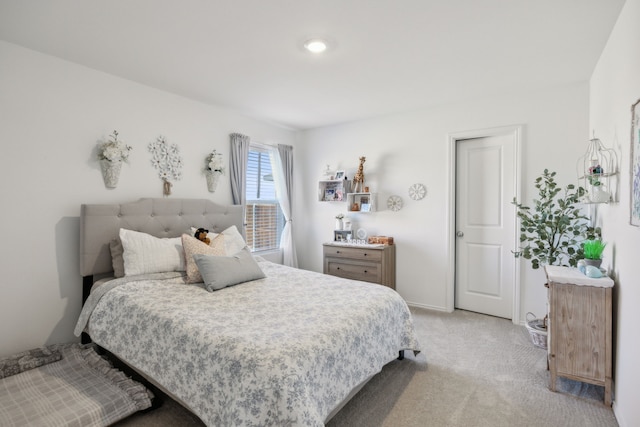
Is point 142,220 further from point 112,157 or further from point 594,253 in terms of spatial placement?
point 594,253

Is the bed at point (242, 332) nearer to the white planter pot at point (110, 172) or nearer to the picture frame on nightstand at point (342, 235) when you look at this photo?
the white planter pot at point (110, 172)

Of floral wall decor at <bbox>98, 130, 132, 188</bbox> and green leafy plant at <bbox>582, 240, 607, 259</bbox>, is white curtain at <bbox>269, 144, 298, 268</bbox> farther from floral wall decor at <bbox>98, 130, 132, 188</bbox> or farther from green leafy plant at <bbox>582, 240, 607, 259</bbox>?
green leafy plant at <bbox>582, 240, 607, 259</bbox>

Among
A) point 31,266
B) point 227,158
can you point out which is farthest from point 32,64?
point 227,158

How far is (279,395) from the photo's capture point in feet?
4.48

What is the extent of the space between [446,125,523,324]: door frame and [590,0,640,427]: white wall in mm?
1008

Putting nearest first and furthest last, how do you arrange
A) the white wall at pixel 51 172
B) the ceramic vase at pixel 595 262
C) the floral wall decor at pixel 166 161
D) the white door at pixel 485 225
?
the ceramic vase at pixel 595 262
the white wall at pixel 51 172
the floral wall decor at pixel 166 161
the white door at pixel 485 225

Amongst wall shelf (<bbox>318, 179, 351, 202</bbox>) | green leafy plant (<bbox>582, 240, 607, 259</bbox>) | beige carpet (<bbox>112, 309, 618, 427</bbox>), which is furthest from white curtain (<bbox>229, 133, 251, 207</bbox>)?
green leafy plant (<bbox>582, 240, 607, 259</bbox>)

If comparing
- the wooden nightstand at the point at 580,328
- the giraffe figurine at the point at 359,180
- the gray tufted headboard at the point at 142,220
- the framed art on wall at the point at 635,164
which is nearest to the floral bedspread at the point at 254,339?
the gray tufted headboard at the point at 142,220

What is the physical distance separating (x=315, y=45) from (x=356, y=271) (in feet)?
8.70

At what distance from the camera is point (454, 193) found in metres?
3.81

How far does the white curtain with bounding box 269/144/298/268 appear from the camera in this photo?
15.0 ft

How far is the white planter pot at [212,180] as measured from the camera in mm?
3699

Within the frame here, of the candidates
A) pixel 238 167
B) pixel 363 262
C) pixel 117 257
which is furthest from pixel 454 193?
pixel 117 257

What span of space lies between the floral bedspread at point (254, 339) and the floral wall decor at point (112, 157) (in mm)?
996
